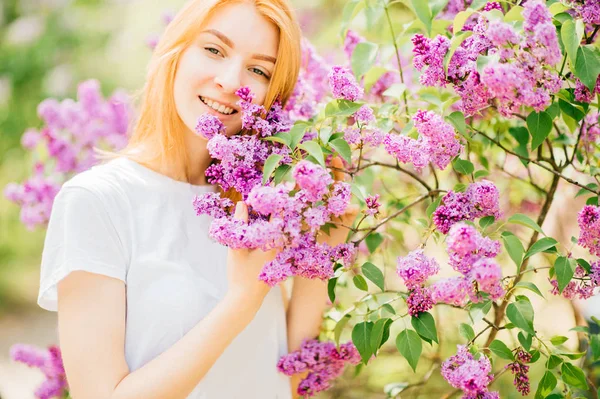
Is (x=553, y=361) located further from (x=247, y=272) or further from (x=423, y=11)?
(x=423, y=11)

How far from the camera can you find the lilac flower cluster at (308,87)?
4.32 feet

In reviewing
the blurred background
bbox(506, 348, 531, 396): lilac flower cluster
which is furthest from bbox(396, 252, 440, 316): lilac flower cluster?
the blurred background

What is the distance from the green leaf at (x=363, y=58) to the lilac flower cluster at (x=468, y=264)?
1.60 ft

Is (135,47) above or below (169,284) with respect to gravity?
above

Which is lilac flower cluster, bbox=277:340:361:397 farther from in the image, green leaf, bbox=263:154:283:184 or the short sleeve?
green leaf, bbox=263:154:283:184

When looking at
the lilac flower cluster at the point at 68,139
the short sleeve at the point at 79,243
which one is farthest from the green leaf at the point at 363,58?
the lilac flower cluster at the point at 68,139

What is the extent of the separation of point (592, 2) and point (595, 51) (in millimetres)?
71

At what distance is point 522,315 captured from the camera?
2.97 feet

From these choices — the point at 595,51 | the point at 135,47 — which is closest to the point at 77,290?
the point at 595,51

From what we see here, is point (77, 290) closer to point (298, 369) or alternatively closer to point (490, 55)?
point (298, 369)

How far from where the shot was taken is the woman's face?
A: 3.87 ft

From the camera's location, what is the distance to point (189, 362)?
1060 mm

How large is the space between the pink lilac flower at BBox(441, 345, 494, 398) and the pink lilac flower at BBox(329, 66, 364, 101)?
0.42 metres

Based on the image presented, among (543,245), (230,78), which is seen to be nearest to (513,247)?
(543,245)
